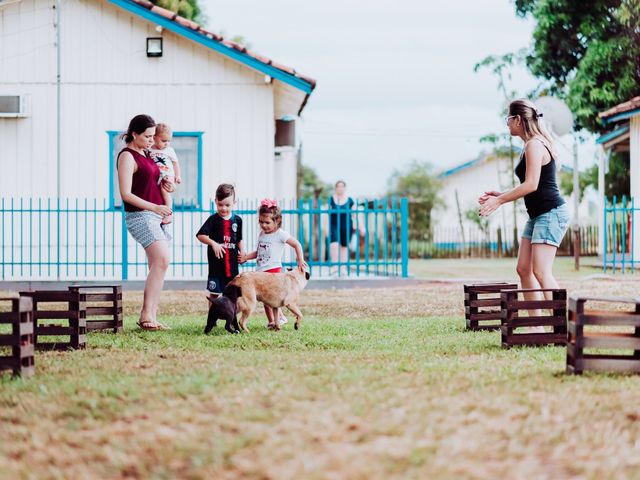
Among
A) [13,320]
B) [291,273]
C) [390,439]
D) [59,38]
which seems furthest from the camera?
[59,38]

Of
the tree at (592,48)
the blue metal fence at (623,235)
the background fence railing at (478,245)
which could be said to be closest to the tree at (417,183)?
the background fence railing at (478,245)

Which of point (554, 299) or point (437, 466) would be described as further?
point (554, 299)

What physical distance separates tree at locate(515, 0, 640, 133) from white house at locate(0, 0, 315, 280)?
13728 mm

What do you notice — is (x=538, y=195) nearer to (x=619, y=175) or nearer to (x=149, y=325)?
(x=149, y=325)

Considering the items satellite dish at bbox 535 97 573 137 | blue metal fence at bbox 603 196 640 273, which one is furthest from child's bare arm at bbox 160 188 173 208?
satellite dish at bbox 535 97 573 137

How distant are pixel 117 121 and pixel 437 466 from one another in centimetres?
1442

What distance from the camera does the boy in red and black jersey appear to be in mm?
9023

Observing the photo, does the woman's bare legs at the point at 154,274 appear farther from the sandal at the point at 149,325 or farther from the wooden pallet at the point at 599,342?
the wooden pallet at the point at 599,342

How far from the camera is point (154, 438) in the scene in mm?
4082

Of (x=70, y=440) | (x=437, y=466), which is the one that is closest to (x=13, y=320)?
(x=70, y=440)

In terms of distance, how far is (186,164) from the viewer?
17.2 metres

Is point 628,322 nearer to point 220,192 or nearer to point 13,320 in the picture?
point 13,320

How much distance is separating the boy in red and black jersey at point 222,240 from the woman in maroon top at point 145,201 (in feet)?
1.46

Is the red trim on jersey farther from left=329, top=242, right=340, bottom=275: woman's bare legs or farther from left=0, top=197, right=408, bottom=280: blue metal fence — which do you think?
left=329, top=242, right=340, bottom=275: woman's bare legs
